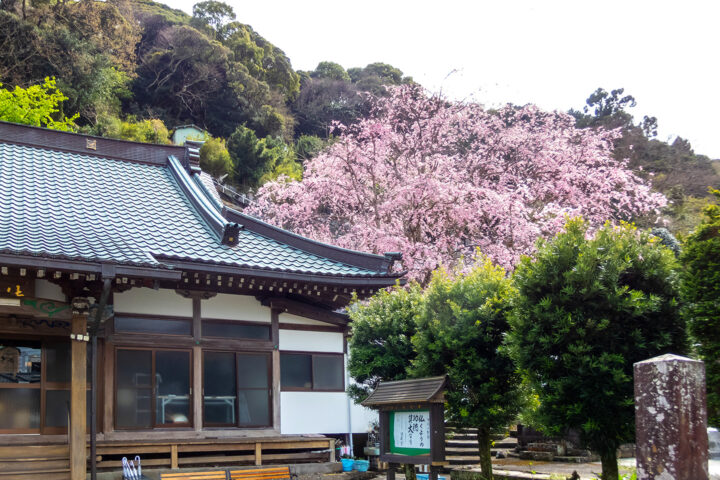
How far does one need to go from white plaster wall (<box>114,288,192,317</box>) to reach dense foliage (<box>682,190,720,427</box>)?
26.0 ft

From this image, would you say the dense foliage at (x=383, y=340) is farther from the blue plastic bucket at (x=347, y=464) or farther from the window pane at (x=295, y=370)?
the blue plastic bucket at (x=347, y=464)

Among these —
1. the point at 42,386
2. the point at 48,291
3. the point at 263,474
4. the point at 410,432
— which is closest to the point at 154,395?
the point at 42,386

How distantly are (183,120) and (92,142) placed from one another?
3199cm

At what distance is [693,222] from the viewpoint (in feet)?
107

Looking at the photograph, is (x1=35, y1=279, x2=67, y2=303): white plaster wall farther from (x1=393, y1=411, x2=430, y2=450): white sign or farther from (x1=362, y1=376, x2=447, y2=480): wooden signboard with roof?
(x1=393, y1=411, x2=430, y2=450): white sign

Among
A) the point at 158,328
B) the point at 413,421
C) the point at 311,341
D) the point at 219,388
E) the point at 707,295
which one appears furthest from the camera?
the point at 311,341

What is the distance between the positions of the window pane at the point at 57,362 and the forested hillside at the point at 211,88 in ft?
71.6

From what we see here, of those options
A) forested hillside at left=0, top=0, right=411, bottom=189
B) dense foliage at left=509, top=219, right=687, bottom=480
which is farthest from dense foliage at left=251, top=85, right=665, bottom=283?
forested hillside at left=0, top=0, right=411, bottom=189

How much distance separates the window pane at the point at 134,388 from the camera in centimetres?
1134

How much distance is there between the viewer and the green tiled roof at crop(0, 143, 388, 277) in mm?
10133

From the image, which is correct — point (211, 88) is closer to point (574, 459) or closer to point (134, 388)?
point (574, 459)

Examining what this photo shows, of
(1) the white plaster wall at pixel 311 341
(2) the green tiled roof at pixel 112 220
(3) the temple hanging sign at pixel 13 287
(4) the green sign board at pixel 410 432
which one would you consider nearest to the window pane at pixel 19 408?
(3) the temple hanging sign at pixel 13 287

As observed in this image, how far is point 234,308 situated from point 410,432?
4451 mm

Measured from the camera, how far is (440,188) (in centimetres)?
1850
